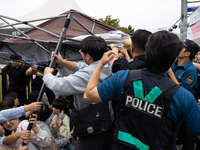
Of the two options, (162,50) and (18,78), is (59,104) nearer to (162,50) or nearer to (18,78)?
(18,78)

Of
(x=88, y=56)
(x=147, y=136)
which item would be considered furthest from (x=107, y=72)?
(x=147, y=136)

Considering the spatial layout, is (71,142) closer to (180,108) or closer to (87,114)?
(87,114)

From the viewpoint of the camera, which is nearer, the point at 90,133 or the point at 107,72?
the point at 90,133

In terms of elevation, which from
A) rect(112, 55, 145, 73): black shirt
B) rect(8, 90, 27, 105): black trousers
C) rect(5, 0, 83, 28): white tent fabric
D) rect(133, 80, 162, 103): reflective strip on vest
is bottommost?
rect(8, 90, 27, 105): black trousers

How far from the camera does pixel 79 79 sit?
1496 mm

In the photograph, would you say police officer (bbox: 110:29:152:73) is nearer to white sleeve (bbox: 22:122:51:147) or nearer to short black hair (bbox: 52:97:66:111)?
white sleeve (bbox: 22:122:51:147)

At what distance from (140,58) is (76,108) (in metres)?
0.85

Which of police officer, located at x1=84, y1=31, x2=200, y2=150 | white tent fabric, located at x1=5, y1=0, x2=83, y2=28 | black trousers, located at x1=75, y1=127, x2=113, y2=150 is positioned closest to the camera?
police officer, located at x1=84, y1=31, x2=200, y2=150

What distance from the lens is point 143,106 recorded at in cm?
103

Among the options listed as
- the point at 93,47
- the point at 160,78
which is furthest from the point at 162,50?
the point at 93,47

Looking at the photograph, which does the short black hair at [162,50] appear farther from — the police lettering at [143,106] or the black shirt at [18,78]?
the black shirt at [18,78]

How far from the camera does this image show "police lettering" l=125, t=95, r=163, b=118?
3.27ft

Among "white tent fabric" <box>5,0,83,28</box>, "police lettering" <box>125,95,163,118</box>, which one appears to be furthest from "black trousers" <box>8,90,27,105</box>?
"police lettering" <box>125,95,163,118</box>

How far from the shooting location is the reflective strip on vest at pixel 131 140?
41.5 inches
